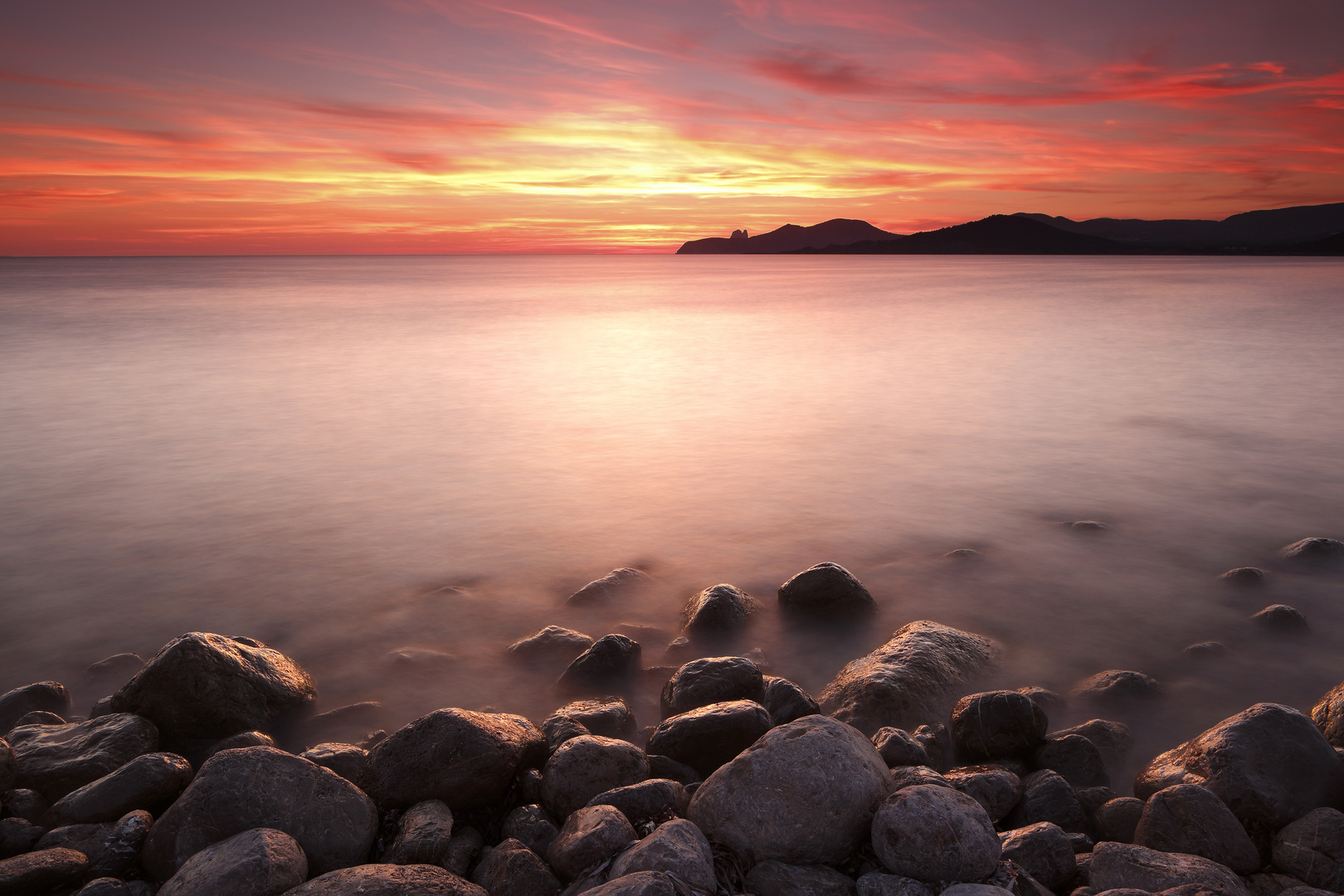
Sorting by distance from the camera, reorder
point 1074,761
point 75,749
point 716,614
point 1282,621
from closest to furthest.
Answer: point 75,749
point 1074,761
point 1282,621
point 716,614

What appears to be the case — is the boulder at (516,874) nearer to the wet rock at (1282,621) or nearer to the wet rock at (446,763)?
the wet rock at (446,763)

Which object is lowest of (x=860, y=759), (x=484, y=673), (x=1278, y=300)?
(x=484, y=673)

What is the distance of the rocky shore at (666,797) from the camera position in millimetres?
3275

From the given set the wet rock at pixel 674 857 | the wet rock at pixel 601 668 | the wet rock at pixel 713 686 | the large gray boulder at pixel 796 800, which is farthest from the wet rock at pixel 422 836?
the wet rock at pixel 601 668

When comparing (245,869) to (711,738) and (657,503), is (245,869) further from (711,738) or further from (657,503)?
(657,503)

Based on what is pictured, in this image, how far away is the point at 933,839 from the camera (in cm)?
326

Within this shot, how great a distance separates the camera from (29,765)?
4133mm

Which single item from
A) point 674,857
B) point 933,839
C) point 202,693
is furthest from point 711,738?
point 202,693

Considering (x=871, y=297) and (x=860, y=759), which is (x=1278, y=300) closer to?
(x=871, y=297)

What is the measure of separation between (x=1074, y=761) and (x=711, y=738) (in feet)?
6.92

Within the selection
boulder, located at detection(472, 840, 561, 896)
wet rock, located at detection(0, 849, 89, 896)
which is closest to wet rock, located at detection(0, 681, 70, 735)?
wet rock, located at detection(0, 849, 89, 896)

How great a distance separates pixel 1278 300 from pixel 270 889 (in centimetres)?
4891

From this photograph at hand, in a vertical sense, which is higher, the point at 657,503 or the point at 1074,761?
the point at 657,503

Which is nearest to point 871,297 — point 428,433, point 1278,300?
point 1278,300
